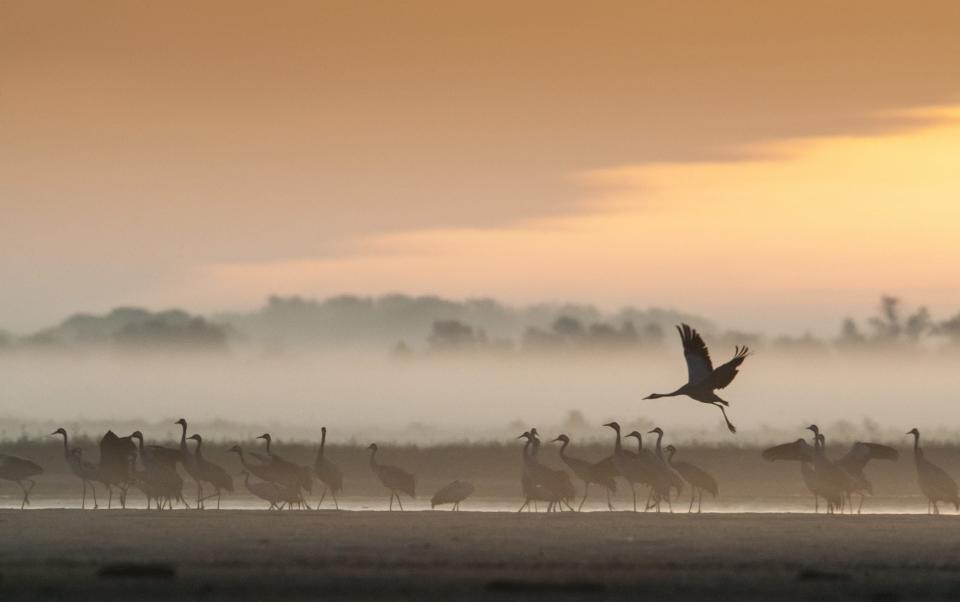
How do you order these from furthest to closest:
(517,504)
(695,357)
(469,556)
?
(517,504)
(695,357)
(469,556)

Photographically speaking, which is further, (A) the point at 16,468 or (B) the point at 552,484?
(A) the point at 16,468

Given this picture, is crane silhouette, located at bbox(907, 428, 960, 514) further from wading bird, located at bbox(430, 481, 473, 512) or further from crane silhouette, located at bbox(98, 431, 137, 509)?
crane silhouette, located at bbox(98, 431, 137, 509)

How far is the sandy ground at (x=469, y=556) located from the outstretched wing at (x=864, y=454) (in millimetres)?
4501

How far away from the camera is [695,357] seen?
30266mm

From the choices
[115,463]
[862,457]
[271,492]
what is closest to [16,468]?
[115,463]

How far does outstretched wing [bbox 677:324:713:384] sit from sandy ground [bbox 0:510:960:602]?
2.20m

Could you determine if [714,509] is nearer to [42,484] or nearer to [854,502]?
[854,502]

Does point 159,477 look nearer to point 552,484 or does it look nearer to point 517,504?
point 552,484

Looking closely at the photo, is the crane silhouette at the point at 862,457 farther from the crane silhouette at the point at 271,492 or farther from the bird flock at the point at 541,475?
the crane silhouette at the point at 271,492

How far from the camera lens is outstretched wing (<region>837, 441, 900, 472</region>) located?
3475 cm

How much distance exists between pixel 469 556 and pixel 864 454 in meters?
14.1

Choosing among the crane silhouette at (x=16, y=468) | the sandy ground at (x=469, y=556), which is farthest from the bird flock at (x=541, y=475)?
the sandy ground at (x=469, y=556)

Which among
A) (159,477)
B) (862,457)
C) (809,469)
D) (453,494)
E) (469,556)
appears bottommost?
(469,556)

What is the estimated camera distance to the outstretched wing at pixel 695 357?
30188mm
